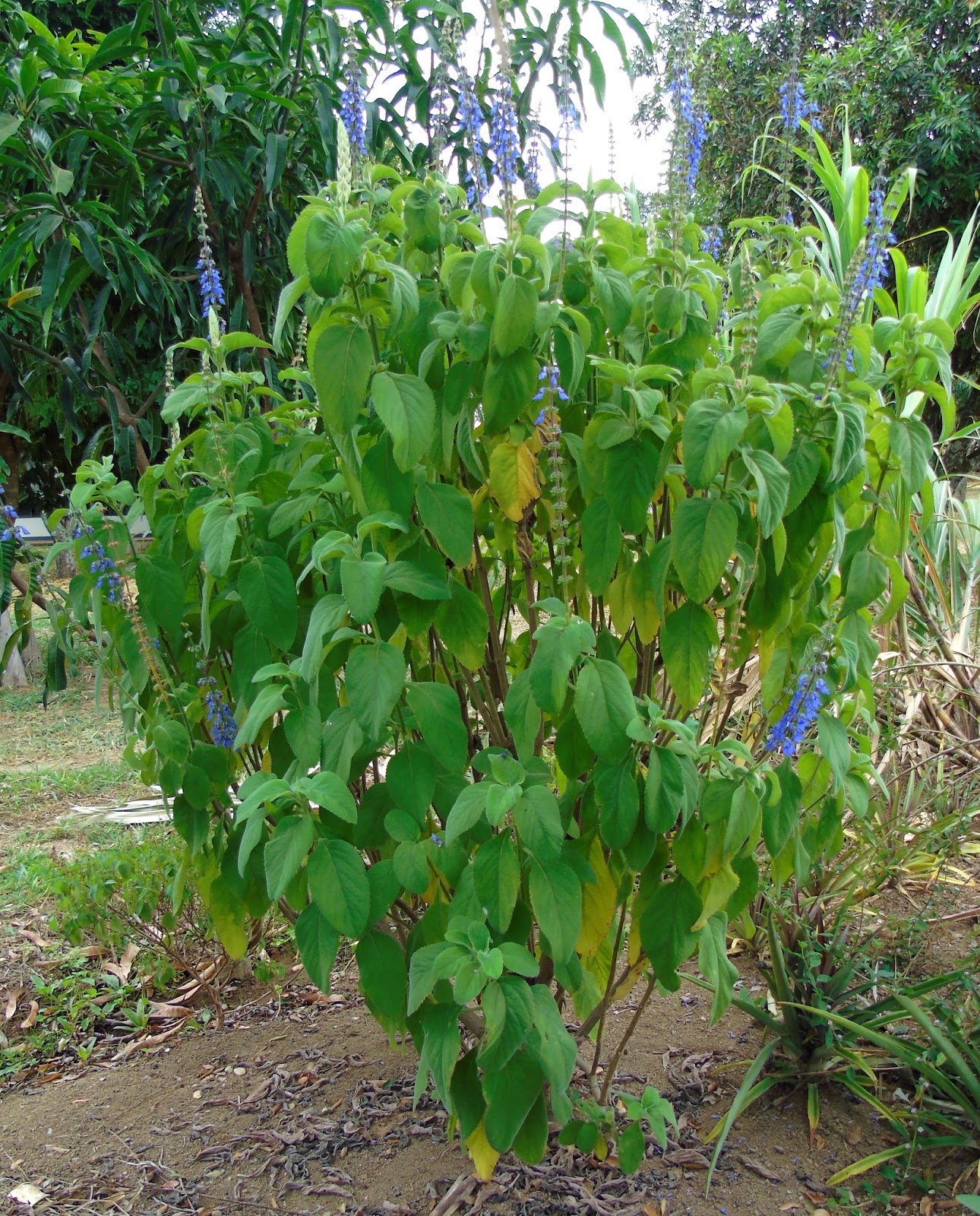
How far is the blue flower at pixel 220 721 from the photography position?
6.31 feet

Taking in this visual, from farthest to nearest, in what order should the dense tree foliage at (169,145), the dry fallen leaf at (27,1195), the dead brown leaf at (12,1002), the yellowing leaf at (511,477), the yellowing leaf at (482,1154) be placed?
the dead brown leaf at (12,1002)
the dense tree foliage at (169,145)
the dry fallen leaf at (27,1195)
the yellowing leaf at (482,1154)
the yellowing leaf at (511,477)

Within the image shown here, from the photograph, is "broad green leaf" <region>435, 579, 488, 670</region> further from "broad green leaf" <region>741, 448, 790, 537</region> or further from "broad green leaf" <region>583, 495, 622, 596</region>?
"broad green leaf" <region>741, 448, 790, 537</region>

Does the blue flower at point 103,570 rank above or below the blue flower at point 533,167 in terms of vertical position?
below

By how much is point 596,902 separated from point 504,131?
129 cm

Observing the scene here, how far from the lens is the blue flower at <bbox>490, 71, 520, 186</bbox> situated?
1511mm

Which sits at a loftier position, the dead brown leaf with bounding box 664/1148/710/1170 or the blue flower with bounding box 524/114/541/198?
the blue flower with bounding box 524/114/541/198

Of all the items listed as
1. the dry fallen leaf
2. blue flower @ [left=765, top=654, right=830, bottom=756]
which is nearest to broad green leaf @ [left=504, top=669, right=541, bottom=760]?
blue flower @ [left=765, top=654, right=830, bottom=756]

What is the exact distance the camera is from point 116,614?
79.7 inches

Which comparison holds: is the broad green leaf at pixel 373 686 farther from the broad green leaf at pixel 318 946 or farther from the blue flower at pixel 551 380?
the blue flower at pixel 551 380

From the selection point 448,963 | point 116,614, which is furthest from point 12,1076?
point 448,963

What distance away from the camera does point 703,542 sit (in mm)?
1373

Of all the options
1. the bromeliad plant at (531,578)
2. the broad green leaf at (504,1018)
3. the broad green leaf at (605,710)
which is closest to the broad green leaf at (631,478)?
the bromeliad plant at (531,578)

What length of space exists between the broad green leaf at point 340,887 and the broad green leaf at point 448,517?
1.56 feet

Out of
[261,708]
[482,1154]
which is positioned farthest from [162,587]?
[482,1154]
